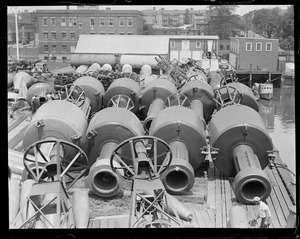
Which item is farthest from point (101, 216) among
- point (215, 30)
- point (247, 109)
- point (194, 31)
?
point (194, 31)

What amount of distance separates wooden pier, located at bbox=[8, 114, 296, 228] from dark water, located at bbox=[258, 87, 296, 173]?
242 centimetres

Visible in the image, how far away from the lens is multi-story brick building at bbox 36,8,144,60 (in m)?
35.2

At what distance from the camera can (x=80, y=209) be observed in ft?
30.7

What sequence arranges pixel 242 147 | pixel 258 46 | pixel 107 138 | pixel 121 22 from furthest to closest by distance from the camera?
pixel 121 22 < pixel 258 46 < pixel 107 138 < pixel 242 147

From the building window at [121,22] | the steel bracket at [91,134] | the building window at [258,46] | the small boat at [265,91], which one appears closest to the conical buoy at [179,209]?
the steel bracket at [91,134]

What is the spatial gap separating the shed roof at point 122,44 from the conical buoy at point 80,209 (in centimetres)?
2878

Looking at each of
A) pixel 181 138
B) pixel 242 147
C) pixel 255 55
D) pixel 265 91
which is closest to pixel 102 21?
pixel 255 55

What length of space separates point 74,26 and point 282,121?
67.0ft

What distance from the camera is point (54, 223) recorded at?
7605 millimetres

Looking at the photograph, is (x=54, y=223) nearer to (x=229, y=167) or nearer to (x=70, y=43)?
(x=229, y=167)

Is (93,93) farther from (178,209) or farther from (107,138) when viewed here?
(178,209)

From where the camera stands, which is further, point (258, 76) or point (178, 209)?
point (258, 76)

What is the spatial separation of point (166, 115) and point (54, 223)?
516 centimetres
